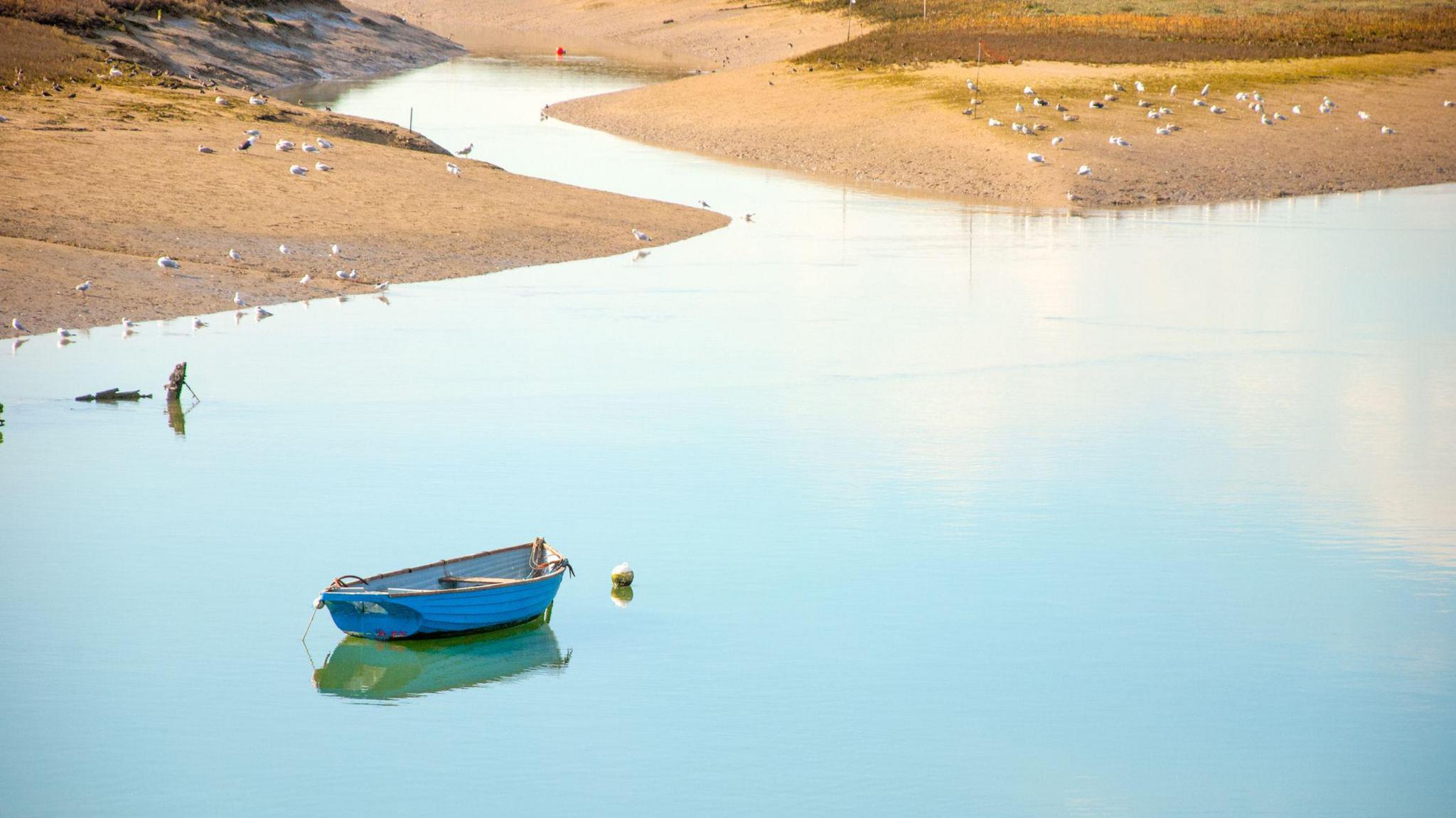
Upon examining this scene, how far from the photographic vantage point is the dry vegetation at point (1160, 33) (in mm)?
47469

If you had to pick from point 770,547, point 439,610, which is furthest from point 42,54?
point 439,610

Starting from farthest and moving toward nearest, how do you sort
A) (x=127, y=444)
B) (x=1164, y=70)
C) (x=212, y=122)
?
(x=1164, y=70), (x=212, y=122), (x=127, y=444)

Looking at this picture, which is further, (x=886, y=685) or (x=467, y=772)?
(x=886, y=685)

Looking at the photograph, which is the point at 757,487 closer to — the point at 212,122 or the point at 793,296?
the point at 793,296

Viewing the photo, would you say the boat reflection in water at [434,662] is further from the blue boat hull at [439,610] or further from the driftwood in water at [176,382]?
the driftwood in water at [176,382]

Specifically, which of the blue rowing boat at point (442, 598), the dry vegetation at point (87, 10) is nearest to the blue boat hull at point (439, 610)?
the blue rowing boat at point (442, 598)

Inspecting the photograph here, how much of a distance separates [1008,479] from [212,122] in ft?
71.5

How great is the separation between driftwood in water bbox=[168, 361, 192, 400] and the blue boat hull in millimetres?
6980

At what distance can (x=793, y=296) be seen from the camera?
25.0 meters

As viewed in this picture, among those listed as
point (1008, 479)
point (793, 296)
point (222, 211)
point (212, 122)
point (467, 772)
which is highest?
point (212, 122)

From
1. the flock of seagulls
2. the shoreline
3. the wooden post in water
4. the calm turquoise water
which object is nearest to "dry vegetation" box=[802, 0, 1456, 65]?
the flock of seagulls

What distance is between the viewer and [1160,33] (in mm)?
52156

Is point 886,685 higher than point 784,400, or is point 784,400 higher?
point 784,400

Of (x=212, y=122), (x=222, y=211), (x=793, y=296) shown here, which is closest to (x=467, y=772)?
(x=793, y=296)
